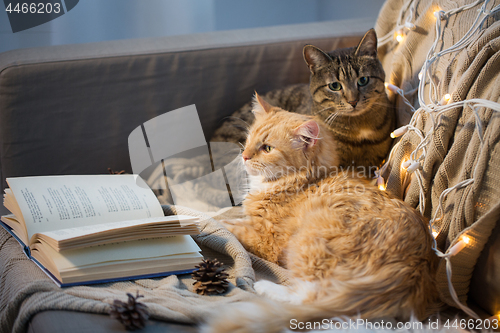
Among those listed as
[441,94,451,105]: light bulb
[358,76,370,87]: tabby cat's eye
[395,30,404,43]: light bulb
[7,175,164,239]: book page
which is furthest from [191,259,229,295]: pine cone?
[395,30,404,43]: light bulb

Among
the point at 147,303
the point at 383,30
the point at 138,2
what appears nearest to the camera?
the point at 147,303

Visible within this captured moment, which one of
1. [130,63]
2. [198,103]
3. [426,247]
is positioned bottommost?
[426,247]

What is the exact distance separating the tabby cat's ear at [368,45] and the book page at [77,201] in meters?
1.00

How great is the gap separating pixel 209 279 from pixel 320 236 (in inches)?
14.5

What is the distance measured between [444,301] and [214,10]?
103 inches

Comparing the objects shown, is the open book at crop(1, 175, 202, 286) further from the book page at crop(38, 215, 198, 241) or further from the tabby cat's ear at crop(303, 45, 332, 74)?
the tabby cat's ear at crop(303, 45, 332, 74)

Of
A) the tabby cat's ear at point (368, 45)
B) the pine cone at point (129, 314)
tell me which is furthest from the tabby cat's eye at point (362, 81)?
the pine cone at point (129, 314)

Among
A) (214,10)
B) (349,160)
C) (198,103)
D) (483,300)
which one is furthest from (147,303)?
(214,10)

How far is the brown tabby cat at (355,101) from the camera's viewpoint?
1387 mm

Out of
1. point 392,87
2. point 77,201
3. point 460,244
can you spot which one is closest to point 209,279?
point 77,201

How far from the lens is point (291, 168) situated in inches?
54.0

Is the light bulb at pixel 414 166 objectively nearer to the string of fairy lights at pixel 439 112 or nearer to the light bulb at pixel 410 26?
the string of fairy lights at pixel 439 112

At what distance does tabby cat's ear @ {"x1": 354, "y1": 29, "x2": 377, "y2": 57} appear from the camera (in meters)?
1.36

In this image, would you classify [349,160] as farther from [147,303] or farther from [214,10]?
[214,10]
